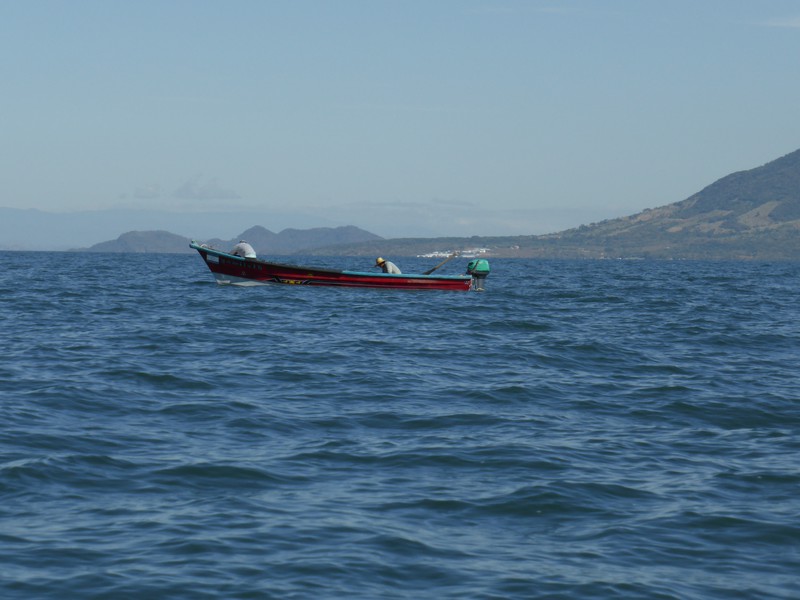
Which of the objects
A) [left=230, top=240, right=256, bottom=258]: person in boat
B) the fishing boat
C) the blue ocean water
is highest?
[left=230, top=240, right=256, bottom=258]: person in boat

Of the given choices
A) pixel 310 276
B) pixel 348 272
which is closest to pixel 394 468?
pixel 348 272

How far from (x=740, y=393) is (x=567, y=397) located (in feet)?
10.7

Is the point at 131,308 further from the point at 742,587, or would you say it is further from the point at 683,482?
the point at 742,587

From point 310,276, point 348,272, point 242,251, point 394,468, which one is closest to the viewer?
point 394,468

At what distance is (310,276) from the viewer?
152 feet

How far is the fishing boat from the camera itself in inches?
1797

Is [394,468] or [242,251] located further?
[242,251]

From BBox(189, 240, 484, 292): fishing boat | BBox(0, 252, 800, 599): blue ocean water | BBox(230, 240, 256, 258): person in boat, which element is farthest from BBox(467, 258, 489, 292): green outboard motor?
BBox(0, 252, 800, 599): blue ocean water

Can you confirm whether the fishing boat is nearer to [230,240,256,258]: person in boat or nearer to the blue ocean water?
[230,240,256,258]: person in boat

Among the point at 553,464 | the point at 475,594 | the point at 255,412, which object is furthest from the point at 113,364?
the point at 475,594

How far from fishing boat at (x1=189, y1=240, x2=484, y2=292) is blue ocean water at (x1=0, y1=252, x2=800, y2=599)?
18.6 meters

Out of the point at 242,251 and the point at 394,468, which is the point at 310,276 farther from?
the point at 394,468

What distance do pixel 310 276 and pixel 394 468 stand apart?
1338 inches

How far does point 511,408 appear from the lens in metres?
17.2
